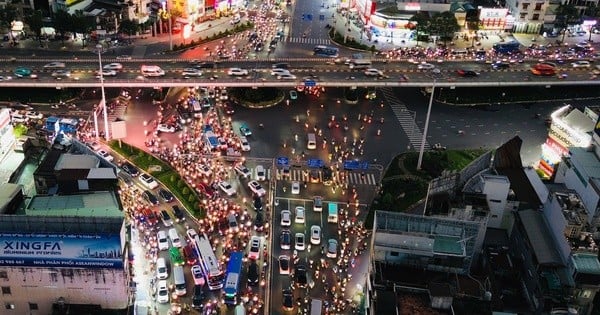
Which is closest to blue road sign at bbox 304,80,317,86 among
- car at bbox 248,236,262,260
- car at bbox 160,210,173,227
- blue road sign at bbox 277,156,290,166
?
blue road sign at bbox 277,156,290,166

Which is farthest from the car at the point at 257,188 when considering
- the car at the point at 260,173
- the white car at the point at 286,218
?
the white car at the point at 286,218

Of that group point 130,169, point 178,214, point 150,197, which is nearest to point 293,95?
point 130,169

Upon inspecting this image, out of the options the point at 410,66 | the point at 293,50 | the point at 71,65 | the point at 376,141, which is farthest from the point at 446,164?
the point at 71,65

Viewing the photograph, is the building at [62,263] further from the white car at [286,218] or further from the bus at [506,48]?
the bus at [506,48]

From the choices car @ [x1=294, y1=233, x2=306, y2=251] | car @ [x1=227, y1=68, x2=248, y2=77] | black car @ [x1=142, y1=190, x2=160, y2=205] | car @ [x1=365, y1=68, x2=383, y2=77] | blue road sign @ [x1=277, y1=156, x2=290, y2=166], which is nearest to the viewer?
car @ [x1=294, y1=233, x2=306, y2=251]

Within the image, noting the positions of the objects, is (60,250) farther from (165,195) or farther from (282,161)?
(282,161)

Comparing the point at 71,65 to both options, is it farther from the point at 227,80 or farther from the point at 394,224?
the point at 394,224

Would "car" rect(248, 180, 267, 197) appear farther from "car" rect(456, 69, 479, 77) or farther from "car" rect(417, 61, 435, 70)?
"car" rect(456, 69, 479, 77)
